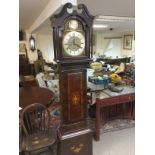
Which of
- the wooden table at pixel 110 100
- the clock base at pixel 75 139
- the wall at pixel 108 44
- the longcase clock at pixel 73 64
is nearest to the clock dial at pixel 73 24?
the longcase clock at pixel 73 64

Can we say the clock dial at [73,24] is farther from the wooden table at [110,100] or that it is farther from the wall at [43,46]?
the wall at [43,46]

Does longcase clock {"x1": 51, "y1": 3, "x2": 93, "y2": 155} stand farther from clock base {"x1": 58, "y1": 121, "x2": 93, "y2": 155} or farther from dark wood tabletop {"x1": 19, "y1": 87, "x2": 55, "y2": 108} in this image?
dark wood tabletop {"x1": 19, "y1": 87, "x2": 55, "y2": 108}

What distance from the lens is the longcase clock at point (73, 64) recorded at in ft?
6.59

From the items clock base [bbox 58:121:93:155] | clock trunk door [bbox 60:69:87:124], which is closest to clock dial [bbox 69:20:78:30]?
clock trunk door [bbox 60:69:87:124]

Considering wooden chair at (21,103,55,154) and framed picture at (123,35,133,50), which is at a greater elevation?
framed picture at (123,35,133,50)

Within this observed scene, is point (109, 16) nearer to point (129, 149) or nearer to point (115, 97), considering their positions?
point (115, 97)

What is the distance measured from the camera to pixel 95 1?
3.04 metres

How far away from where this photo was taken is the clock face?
2.06m

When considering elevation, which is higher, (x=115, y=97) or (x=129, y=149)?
(x=115, y=97)

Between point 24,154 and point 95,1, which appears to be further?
point 95,1
